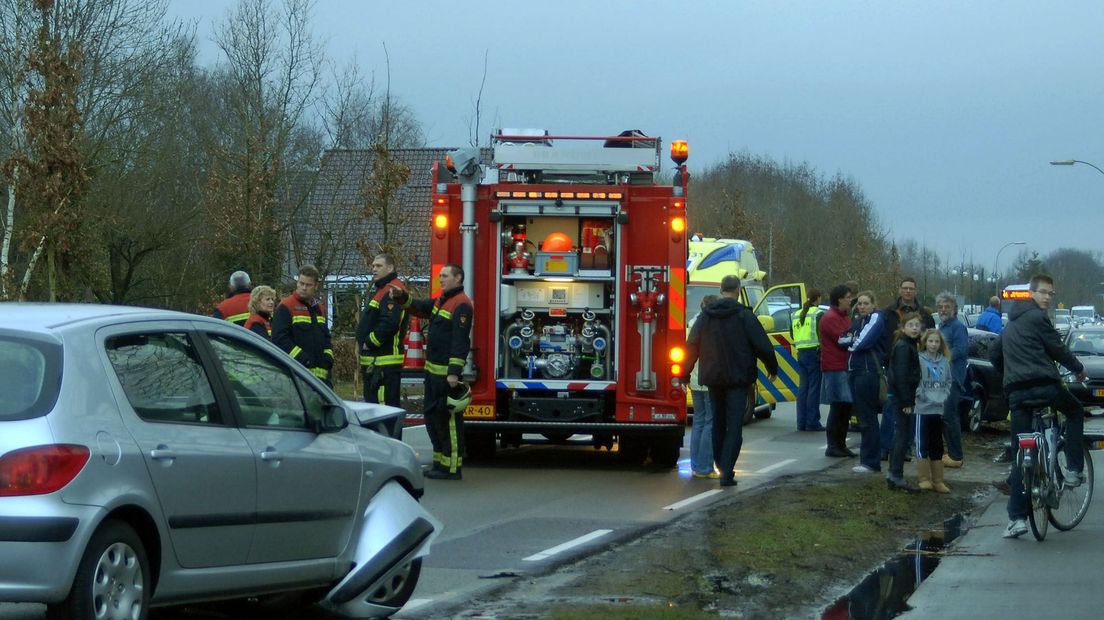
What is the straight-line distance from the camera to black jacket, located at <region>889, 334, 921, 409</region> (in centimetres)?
1221

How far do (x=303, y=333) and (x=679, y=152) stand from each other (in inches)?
173

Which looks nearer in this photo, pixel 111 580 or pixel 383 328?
pixel 111 580

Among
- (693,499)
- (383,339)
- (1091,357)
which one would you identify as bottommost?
(693,499)

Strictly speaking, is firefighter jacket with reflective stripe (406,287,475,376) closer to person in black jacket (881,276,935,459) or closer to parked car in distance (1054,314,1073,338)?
person in black jacket (881,276,935,459)

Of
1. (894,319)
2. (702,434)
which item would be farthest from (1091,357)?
(702,434)

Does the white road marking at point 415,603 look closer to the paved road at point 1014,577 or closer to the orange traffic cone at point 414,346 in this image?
the paved road at point 1014,577

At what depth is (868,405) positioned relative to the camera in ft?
45.2

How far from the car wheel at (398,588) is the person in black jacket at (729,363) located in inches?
247

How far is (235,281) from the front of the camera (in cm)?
1373

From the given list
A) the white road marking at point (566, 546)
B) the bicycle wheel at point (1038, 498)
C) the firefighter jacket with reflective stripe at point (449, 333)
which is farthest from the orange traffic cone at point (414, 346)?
the bicycle wheel at point (1038, 498)

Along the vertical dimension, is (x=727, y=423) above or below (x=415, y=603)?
above

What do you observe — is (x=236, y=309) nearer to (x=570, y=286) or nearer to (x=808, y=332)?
(x=570, y=286)

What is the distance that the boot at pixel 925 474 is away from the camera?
1248 centimetres

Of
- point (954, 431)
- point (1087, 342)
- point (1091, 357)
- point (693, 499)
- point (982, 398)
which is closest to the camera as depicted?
point (693, 499)
